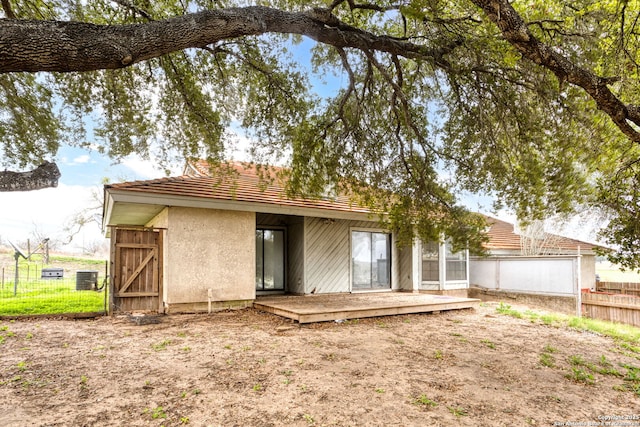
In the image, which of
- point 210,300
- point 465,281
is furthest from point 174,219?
point 465,281

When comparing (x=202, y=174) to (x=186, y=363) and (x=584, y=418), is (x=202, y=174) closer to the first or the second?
(x=186, y=363)

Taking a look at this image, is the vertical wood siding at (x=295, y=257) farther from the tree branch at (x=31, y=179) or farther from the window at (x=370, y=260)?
the tree branch at (x=31, y=179)

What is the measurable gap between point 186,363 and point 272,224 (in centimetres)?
699

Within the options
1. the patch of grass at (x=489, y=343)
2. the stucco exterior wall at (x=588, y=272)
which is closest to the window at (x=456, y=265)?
the patch of grass at (x=489, y=343)

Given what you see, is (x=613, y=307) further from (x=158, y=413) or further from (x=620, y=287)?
(x=158, y=413)

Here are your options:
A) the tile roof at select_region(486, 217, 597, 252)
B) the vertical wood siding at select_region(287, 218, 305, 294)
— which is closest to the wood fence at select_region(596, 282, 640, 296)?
the tile roof at select_region(486, 217, 597, 252)

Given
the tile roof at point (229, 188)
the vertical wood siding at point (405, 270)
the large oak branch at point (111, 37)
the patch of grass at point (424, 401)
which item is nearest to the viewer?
the large oak branch at point (111, 37)

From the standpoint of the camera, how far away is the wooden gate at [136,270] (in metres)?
8.05

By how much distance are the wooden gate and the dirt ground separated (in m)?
1.10

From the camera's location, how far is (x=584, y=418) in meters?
3.41

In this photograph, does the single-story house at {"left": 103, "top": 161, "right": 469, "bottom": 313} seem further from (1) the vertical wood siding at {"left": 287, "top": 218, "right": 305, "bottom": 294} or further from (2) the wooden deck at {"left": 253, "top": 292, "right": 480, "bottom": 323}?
(2) the wooden deck at {"left": 253, "top": 292, "right": 480, "bottom": 323}

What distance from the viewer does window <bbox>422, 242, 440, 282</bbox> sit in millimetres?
12670

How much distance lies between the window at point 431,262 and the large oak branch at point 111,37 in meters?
9.83

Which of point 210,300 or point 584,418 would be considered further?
point 210,300
